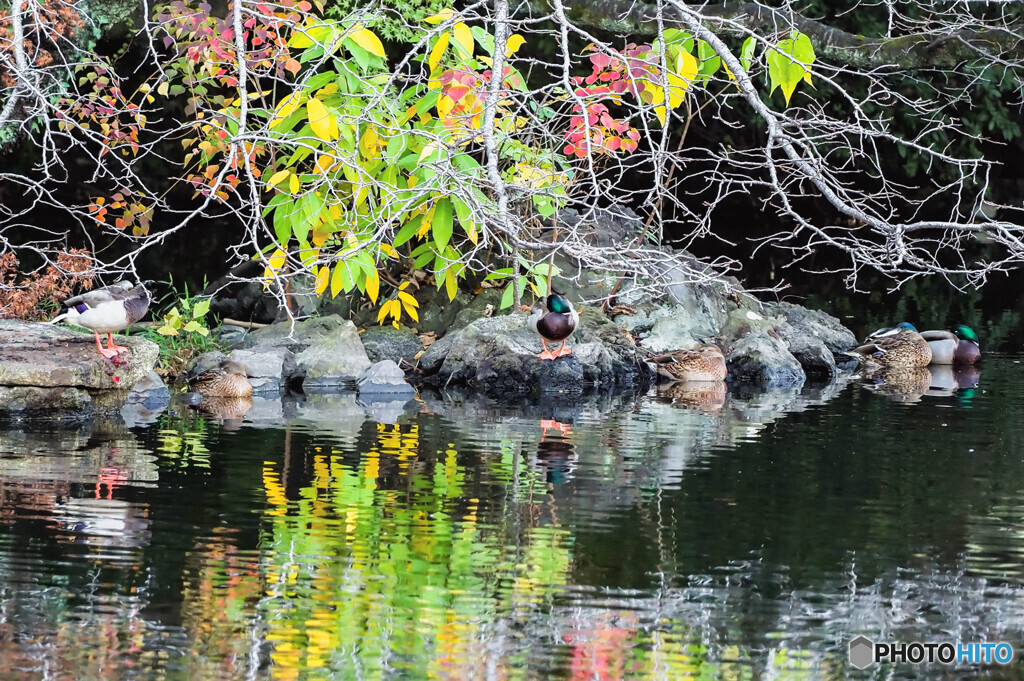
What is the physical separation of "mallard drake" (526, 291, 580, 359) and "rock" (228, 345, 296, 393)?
6.39ft

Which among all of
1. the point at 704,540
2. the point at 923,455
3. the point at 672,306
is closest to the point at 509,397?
the point at 672,306

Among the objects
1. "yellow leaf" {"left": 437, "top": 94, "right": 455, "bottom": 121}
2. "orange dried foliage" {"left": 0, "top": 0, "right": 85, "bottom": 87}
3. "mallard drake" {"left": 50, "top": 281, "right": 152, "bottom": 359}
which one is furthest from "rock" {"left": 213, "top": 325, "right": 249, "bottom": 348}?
"yellow leaf" {"left": 437, "top": 94, "right": 455, "bottom": 121}

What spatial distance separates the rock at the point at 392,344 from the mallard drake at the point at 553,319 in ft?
4.03

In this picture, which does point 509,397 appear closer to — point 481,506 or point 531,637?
point 481,506

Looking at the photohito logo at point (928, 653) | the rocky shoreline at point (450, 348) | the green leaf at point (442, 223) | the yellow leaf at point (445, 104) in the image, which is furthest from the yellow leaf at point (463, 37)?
the photohito logo at point (928, 653)

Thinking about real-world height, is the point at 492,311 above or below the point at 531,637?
above

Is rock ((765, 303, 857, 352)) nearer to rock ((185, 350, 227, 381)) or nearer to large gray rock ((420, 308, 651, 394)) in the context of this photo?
large gray rock ((420, 308, 651, 394))

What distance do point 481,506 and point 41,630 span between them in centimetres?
240

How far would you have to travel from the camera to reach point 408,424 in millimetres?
9148

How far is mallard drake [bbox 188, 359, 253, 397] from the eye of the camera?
10.1m

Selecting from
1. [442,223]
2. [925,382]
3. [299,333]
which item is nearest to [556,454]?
[442,223]

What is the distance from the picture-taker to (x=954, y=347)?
503 inches

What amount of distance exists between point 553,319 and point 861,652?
6.15 metres

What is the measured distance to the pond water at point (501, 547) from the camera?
4.70m
